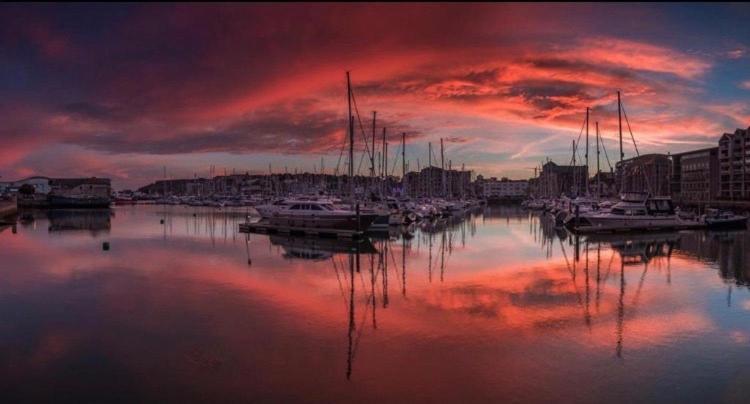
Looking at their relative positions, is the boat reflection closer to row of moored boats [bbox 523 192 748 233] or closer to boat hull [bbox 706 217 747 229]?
row of moored boats [bbox 523 192 748 233]

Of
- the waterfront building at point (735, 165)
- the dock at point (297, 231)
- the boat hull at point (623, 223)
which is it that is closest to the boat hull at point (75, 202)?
the dock at point (297, 231)

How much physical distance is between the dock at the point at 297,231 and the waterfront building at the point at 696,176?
9316cm

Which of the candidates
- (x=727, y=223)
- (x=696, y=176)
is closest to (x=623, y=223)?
(x=727, y=223)

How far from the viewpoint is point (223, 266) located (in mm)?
31297

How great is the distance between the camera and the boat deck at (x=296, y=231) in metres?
46.7

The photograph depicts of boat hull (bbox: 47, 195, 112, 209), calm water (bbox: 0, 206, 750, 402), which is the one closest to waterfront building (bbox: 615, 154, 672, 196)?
boat hull (bbox: 47, 195, 112, 209)

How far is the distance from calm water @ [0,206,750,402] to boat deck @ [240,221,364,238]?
11616mm

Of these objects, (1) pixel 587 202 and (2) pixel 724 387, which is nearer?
(2) pixel 724 387

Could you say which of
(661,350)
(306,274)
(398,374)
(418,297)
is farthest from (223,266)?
(661,350)

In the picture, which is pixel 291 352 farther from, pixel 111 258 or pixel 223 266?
pixel 111 258

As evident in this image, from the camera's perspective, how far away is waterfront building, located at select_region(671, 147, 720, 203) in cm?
12206

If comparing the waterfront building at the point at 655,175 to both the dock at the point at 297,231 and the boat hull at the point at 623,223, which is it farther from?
the dock at the point at 297,231

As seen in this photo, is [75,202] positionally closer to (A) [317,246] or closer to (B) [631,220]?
(A) [317,246]

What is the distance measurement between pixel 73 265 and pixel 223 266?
28.3ft
